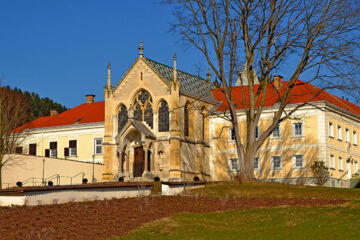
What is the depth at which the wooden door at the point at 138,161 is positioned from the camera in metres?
56.9

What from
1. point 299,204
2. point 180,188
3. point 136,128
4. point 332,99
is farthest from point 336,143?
point 299,204

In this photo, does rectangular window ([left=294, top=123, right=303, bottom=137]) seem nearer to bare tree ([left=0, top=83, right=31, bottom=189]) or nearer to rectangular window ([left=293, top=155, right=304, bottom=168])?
rectangular window ([left=293, top=155, right=304, bottom=168])

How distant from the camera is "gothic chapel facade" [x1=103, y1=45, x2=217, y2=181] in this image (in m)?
55.6

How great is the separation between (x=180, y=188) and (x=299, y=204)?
36.3ft

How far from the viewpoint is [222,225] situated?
24078 millimetres

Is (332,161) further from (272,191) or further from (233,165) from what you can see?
(272,191)

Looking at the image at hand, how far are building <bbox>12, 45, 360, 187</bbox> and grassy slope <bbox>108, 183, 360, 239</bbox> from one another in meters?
27.1

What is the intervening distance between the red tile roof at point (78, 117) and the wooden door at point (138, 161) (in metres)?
10.1

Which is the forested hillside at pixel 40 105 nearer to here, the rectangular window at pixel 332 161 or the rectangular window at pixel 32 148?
the rectangular window at pixel 32 148

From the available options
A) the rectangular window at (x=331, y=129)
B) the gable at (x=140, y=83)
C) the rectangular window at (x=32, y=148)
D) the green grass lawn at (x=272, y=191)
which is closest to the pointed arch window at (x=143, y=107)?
the gable at (x=140, y=83)

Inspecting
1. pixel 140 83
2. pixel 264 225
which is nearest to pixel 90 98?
pixel 140 83

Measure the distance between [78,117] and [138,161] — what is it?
15083mm

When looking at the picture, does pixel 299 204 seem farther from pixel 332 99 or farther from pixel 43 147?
pixel 43 147

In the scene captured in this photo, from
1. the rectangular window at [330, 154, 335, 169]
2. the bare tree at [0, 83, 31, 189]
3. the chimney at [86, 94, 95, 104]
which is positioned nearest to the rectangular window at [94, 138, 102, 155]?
the bare tree at [0, 83, 31, 189]
